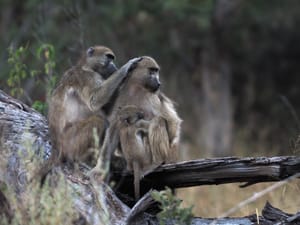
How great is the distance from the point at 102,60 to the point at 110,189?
1.80 meters

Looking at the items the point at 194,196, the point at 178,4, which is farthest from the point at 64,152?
the point at 178,4

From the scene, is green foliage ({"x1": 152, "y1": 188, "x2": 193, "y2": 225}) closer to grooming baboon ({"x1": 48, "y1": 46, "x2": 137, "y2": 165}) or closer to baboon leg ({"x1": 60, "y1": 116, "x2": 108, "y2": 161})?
grooming baboon ({"x1": 48, "y1": 46, "x2": 137, "y2": 165})

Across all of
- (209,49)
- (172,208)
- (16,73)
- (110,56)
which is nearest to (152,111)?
(110,56)

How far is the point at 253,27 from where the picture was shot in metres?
18.4

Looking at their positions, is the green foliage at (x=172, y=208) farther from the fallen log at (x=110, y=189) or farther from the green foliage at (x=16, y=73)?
the green foliage at (x=16, y=73)

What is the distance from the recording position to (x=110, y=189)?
6082mm

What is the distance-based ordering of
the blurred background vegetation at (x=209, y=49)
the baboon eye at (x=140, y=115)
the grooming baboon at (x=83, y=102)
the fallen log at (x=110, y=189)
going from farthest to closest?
the blurred background vegetation at (x=209, y=49)
the baboon eye at (x=140, y=115)
the grooming baboon at (x=83, y=102)
the fallen log at (x=110, y=189)

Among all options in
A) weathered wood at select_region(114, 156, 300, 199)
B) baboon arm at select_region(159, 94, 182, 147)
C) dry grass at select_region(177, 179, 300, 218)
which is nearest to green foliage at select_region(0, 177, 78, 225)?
weathered wood at select_region(114, 156, 300, 199)

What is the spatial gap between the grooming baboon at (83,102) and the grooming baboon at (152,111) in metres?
0.10

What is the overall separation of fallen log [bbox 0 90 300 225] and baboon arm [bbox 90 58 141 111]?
767 mm

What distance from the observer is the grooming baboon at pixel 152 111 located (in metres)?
7.01

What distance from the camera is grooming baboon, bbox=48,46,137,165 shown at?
22.0 feet

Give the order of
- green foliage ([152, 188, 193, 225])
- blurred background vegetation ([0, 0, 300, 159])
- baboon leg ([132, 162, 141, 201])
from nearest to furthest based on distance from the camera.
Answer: green foliage ([152, 188, 193, 225])
baboon leg ([132, 162, 141, 201])
blurred background vegetation ([0, 0, 300, 159])

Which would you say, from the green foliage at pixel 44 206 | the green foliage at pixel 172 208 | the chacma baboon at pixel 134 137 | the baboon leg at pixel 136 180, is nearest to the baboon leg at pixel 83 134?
the chacma baboon at pixel 134 137
